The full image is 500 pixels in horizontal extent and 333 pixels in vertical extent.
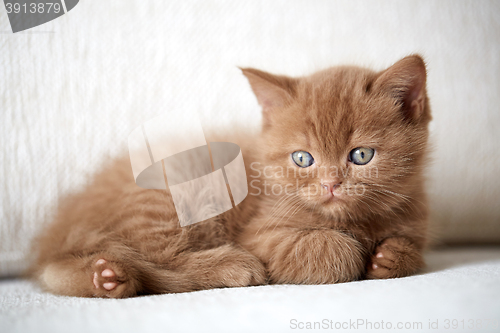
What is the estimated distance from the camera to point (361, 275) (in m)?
1.26

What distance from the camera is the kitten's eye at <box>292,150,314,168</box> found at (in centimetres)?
128

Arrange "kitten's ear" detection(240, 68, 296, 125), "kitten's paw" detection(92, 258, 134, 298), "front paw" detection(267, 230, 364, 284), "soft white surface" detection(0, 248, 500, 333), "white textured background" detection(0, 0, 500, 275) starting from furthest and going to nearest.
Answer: "white textured background" detection(0, 0, 500, 275) < "kitten's ear" detection(240, 68, 296, 125) < "front paw" detection(267, 230, 364, 284) < "kitten's paw" detection(92, 258, 134, 298) < "soft white surface" detection(0, 248, 500, 333)

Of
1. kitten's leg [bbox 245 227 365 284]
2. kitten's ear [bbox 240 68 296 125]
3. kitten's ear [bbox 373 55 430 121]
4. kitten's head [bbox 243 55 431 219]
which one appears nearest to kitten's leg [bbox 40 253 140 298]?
kitten's leg [bbox 245 227 365 284]

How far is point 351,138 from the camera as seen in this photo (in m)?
1.20

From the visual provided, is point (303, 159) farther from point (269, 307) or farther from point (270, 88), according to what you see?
point (269, 307)

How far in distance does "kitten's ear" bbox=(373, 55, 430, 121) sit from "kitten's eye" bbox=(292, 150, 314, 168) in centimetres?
31

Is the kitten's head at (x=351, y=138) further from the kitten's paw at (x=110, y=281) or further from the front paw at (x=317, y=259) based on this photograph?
the kitten's paw at (x=110, y=281)

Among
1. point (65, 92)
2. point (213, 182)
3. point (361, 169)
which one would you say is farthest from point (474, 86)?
point (65, 92)

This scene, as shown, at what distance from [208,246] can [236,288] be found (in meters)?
0.28

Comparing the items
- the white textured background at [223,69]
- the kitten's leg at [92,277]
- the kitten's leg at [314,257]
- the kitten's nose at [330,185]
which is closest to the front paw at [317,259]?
the kitten's leg at [314,257]

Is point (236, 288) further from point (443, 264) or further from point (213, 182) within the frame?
point (443, 264)

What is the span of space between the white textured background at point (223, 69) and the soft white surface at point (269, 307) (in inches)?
30.2

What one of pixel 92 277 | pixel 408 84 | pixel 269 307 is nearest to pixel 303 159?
pixel 408 84

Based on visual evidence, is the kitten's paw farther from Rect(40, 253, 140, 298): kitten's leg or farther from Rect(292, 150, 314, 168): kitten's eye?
Rect(292, 150, 314, 168): kitten's eye
